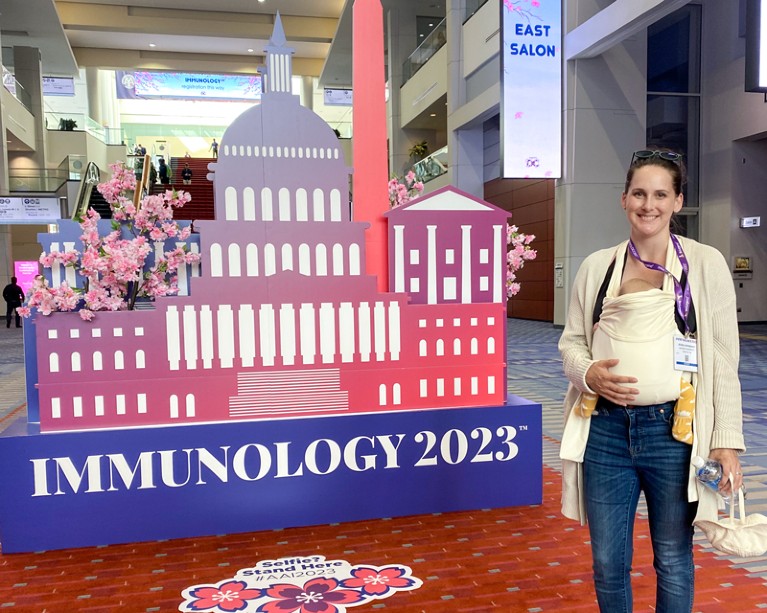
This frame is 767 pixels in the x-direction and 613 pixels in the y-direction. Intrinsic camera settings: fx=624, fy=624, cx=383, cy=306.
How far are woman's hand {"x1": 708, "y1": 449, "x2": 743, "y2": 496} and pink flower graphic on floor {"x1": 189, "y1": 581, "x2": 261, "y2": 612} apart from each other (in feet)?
5.55

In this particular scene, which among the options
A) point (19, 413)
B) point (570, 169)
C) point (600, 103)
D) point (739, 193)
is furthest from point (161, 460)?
point (739, 193)

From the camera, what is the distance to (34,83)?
21.5 metres

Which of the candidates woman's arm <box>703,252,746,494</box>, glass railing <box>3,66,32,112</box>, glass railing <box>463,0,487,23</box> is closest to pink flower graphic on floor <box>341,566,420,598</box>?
woman's arm <box>703,252,746,494</box>

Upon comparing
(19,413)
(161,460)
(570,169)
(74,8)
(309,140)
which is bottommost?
(19,413)

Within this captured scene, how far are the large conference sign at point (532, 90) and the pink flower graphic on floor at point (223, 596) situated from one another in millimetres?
9665

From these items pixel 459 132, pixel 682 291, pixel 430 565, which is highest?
pixel 459 132

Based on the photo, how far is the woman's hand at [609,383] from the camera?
1514 mm

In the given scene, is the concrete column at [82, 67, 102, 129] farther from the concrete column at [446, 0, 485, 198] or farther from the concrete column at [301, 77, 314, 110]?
the concrete column at [446, 0, 485, 198]

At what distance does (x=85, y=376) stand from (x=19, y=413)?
3.54 metres

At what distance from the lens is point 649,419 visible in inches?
61.1

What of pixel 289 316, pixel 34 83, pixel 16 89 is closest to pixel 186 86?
pixel 34 83

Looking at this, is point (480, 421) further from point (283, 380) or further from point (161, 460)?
point (161, 460)

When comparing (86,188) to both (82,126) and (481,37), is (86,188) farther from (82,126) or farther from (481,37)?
(82,126)

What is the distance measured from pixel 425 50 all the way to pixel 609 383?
1839 cm
